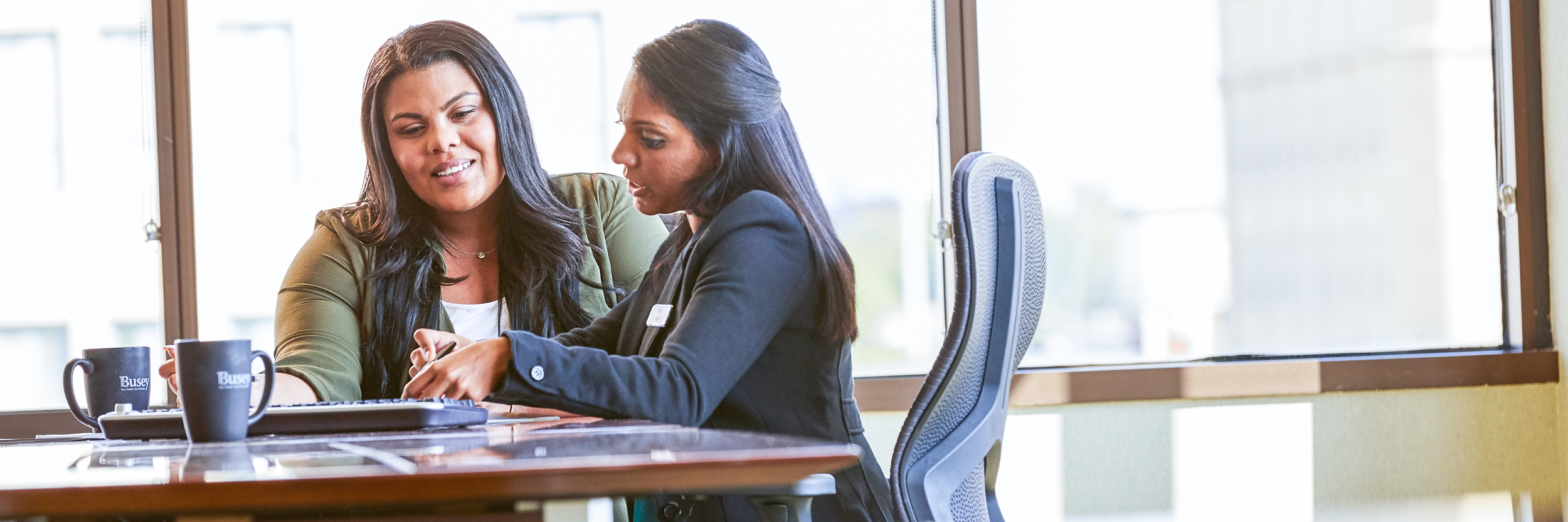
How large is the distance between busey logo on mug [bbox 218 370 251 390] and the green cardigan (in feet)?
2.73

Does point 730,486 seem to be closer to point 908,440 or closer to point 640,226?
point 908,440

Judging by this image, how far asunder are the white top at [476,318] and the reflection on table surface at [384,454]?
900 mm

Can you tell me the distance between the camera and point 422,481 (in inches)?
25.6

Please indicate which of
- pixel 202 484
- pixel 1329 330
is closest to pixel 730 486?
pixel 202 484

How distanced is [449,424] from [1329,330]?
228cm

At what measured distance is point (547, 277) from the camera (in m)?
2.01

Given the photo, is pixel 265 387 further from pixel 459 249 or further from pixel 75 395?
pixel 459 249

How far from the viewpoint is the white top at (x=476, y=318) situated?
2.01 m

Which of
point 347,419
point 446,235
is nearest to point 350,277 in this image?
point 446,235

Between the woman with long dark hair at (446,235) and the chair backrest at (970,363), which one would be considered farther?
the woman with long dark hair at (446,235)

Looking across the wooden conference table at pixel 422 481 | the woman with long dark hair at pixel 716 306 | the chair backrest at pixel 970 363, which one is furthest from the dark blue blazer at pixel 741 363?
the wooden conference table at pixel 422 481

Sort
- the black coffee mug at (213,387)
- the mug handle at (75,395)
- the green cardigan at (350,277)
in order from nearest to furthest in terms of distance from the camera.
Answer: the black coffee mug at (213,387)
the mug handle at (75,395)
the green cardigan at (350,277)

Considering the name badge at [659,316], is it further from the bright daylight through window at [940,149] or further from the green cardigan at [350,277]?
the bright daylight through window at [940,149]

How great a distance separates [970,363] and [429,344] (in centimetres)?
62
